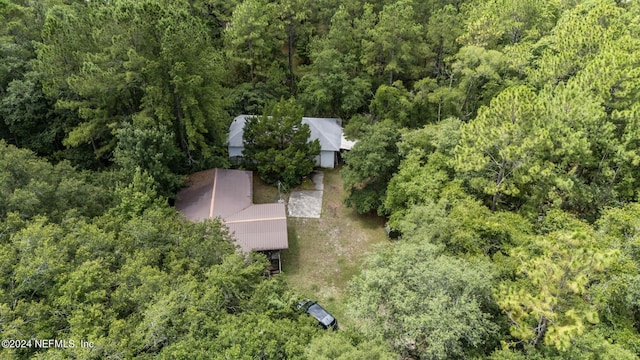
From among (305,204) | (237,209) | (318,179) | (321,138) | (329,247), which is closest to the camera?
(237,209)

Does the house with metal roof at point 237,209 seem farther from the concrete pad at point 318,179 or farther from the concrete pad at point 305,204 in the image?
the concrete pad at point 318,179

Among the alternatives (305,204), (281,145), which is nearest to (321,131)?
(281,145)

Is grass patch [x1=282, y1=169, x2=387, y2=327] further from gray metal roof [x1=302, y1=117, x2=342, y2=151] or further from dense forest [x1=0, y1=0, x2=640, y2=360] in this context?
gray metal roof [x1=302, y1=117, x2=342, y2=151]

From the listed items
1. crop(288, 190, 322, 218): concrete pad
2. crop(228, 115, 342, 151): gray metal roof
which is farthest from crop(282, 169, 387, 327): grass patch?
crop(228, 115, 342, 151): gray metal roof

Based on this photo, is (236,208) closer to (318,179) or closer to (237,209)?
(237,209)

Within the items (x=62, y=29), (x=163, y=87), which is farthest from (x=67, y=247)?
(x=62, y=29)

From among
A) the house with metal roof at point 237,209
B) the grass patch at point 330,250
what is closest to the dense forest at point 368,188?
the house with metal roof at point 237,209

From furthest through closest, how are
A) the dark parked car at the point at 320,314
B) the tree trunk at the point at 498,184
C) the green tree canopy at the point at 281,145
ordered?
the green tree canopy at the point at 281,145 → the dark parked car at the point at 320,314 → the tree trunk at the point at 498,184
